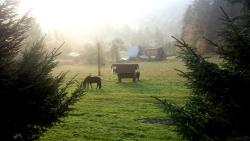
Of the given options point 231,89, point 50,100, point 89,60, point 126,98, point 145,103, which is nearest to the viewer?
point 231,89

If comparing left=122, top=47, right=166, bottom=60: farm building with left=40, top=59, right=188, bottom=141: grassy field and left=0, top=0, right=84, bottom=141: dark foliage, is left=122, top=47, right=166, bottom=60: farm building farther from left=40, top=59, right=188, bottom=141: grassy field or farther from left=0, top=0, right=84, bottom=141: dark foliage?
left=0, top=0, right=84, bottom=141: dark foliage

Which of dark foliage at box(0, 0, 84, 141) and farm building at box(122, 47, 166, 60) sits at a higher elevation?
farm building at box(122, 47, 166, 60)

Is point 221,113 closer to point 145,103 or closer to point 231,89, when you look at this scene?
point 231,89

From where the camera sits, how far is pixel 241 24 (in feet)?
23.6

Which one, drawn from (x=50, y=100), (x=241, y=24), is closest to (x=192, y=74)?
(x=241, y=24)

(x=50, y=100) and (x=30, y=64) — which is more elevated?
(x=30, y=64)

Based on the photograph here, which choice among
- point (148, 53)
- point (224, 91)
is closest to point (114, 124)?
point (224, 91)

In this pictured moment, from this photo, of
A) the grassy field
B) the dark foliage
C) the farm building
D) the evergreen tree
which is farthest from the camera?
the farm building

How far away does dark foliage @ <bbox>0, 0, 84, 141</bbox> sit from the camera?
779 cm

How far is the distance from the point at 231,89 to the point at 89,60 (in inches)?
3413

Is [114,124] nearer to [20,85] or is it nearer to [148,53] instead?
[20,85]

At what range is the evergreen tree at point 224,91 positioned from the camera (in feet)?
21.5

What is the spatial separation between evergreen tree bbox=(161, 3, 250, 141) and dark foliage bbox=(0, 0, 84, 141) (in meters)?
3.04

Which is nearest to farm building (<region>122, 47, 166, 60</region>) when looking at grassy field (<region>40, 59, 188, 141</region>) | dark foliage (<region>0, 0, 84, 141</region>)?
grassy field (<region>40, 59, 188, 141</region>)
